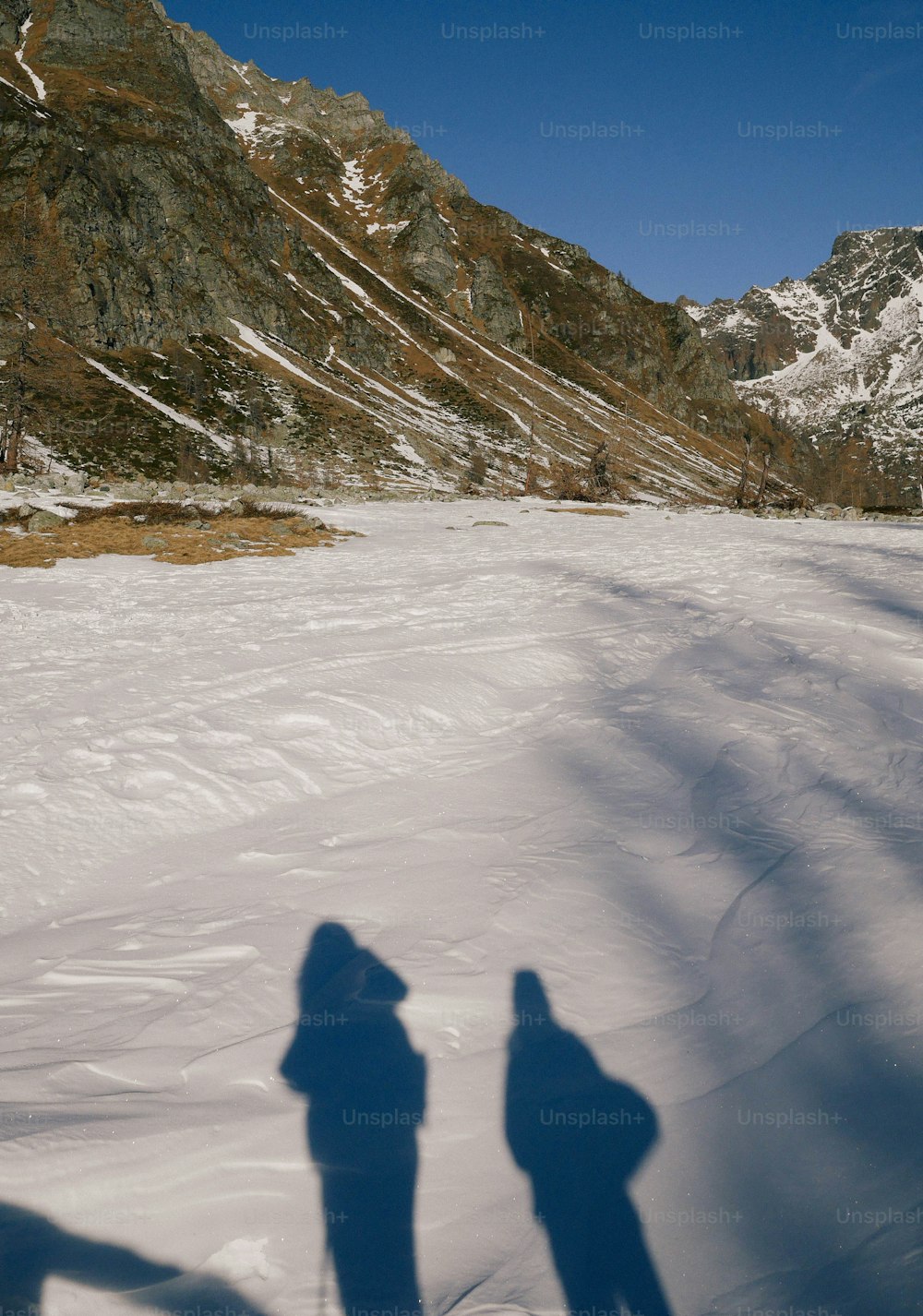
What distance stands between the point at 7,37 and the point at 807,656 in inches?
4927

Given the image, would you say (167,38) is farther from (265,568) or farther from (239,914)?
(239,914)

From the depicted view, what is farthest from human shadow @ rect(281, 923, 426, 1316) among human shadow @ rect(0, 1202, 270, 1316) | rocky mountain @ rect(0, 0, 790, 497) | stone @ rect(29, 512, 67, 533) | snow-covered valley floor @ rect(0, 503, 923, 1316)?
rocky mountain @ rect(0, 0, 790, 497)

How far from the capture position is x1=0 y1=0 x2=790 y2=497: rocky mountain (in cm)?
4741

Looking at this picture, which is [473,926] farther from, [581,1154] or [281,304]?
[281,304]

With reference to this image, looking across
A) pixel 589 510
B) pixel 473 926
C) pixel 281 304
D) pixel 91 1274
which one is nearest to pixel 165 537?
pixel 473 926

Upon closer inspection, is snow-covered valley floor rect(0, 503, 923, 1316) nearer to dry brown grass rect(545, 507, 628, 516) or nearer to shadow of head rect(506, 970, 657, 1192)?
shadow of head rect(506, 970, 657, 1192)

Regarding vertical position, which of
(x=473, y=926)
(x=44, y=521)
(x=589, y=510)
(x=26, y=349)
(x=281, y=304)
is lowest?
(x=473, y=926)

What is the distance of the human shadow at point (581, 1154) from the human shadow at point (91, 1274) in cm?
72

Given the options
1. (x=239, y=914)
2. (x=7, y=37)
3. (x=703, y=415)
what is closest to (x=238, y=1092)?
(x=239, y=914)

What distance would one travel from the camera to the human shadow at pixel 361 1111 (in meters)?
1.60

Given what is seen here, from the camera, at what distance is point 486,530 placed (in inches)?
537

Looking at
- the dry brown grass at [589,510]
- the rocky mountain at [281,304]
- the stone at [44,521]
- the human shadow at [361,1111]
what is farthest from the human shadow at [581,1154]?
the rocky mountain at [281,304]

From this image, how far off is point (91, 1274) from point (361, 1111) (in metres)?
0.69

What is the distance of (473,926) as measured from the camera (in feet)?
8.50
